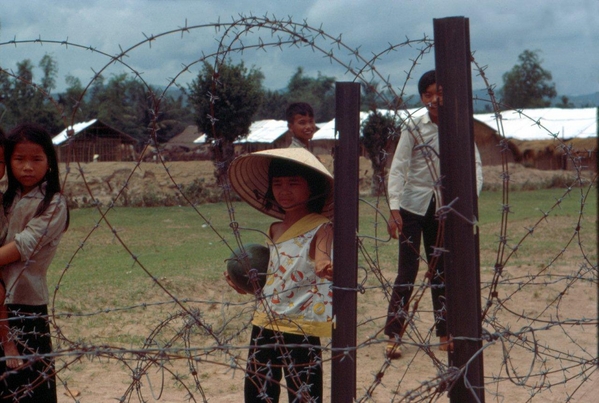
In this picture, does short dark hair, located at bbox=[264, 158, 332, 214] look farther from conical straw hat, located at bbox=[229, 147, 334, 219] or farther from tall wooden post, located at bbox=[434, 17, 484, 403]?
tall wooden post, located at bbox=[434, 17, 484, 403]

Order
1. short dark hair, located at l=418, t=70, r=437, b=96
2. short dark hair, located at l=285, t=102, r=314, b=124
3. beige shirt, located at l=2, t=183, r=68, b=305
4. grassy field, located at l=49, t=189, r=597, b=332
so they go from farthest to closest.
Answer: grassy field, located at l=49, t=189, r=597, b=332
short dark hair, located at l=285, t=102, r=314, b=124
short dark hair, located at l=418, t=70, r=437, b=96
beige shirt, located at l=2, t=183, r=68, b=305

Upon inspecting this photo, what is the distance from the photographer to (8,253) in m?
3.10

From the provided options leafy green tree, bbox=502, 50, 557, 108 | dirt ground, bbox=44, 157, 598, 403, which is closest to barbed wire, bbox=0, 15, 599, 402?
dirt ground, bbox=44, 157, 598, 403

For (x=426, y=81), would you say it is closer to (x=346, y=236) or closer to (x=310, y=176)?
(x=310, y=176)

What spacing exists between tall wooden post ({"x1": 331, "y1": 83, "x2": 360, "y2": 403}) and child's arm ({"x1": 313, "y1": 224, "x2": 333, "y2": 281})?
2.08 ft

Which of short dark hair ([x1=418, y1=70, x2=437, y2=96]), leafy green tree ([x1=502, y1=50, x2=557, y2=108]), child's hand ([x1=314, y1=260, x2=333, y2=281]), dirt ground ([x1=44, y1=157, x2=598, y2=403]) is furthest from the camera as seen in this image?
leafy green tree ([x1=502, y1=50, x2=557, y2=108])

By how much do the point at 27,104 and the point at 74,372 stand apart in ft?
128

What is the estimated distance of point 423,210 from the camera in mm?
5082

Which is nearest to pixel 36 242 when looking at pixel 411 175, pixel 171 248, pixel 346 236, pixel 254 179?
pixel 254 179

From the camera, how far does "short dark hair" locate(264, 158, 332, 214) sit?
3352 millimetres

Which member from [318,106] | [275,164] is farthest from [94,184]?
[318,106]

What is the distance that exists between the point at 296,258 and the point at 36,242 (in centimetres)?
108

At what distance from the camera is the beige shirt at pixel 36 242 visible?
3.15 metres

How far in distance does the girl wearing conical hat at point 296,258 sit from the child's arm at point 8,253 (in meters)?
0.99
